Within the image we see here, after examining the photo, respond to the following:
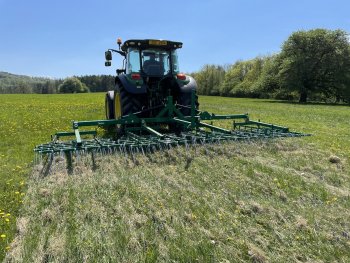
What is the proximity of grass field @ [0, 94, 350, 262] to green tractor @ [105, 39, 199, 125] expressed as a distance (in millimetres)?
2569

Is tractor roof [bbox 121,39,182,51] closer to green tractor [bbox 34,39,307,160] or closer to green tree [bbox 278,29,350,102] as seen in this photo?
green tractor [bbox 34,39,307,160]

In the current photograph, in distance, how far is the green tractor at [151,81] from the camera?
801cm

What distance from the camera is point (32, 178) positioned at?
201 inches

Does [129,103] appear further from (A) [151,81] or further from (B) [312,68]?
(B) [312,68]

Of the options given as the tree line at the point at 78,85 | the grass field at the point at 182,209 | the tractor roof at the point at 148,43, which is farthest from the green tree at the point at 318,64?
the tree line at the point at 78,85

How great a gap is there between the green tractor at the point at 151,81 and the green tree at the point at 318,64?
97.5ft

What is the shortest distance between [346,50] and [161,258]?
37.4 m

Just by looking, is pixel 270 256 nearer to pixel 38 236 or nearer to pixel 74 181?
pixel 38 236

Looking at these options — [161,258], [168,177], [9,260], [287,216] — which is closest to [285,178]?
[287,216]

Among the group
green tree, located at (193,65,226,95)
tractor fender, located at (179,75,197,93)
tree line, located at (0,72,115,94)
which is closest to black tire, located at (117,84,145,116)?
tractor fender, located at (179,75,197,93)

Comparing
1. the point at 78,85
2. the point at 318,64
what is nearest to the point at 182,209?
the point at 318,64

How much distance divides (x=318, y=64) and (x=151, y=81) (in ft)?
104

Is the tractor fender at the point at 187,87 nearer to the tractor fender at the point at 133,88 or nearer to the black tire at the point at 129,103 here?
the tractor fender at the point at 133,88

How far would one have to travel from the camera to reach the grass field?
3.00 meters
